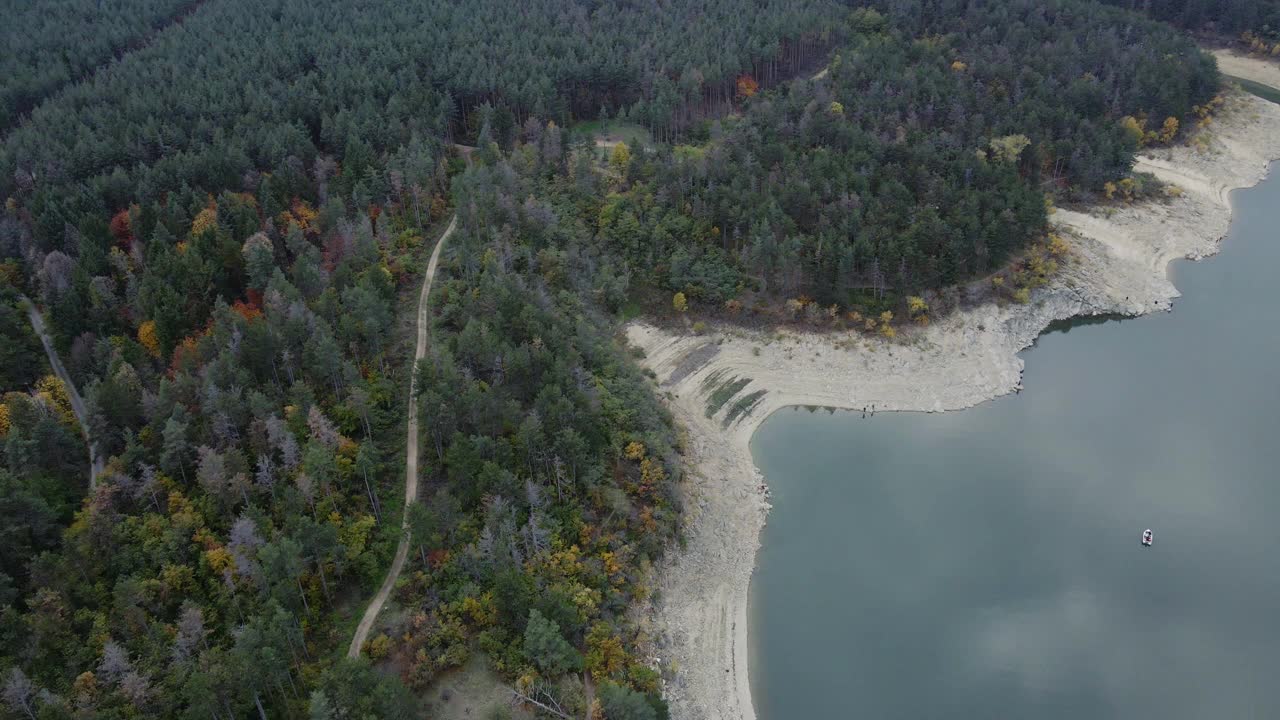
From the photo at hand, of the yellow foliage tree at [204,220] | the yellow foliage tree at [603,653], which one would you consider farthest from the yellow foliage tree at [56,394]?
the yellow foliage tree at [603,653]

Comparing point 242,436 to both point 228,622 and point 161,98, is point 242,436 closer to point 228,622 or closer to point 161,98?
point 228,622

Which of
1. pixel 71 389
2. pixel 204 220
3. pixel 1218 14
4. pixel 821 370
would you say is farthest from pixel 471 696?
pixel 1218 14

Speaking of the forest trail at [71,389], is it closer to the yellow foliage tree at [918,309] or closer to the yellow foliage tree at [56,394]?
the yellow foliage tree at [56,394]

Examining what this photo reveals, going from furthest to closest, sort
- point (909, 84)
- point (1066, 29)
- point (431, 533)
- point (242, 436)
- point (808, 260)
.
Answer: point (1066, 29) → point (909, 84) → point (808, 260) → point (242, 436) → point (431, 533)

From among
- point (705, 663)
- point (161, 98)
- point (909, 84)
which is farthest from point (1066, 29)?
point (161, 98)

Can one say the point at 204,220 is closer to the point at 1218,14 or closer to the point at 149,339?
the point at 149,339

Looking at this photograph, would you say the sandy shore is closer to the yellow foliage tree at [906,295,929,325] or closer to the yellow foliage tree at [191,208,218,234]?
the yellow foliage tree at [906,295,929,325]
